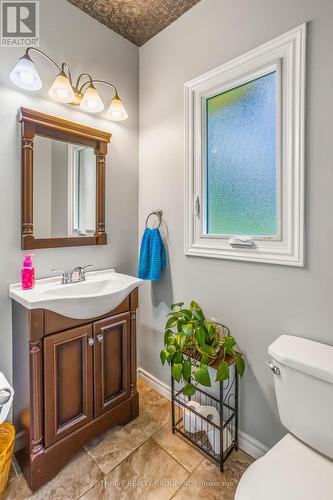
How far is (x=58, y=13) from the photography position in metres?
1.61

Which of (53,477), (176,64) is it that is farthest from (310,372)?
(176,64)

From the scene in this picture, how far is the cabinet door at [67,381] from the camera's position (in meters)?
1.31

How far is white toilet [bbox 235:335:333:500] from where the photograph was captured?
88 centimetres

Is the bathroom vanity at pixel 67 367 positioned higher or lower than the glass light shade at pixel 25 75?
lower

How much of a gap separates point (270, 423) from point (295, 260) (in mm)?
881

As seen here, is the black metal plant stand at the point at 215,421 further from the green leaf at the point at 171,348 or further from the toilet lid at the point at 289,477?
the toilet lid at the point at 289,477

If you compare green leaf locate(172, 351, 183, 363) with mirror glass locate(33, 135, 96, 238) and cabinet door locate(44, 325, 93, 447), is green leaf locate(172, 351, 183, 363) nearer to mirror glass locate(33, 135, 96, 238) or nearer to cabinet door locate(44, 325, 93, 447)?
cabinet door locate(44, 325, 93, 447)

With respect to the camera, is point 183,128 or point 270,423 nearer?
point 270,423

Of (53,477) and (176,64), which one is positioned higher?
(176,64)

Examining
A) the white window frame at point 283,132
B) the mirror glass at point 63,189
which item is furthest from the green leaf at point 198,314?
the mirror glass at point 63,189

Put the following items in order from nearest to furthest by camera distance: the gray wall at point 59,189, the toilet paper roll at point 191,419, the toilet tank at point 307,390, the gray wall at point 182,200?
the toilet tank at point 307,390 < the gray wall at point 182,200 < the toilet paper roll at point 191,419 < the gray wall at point 59,189

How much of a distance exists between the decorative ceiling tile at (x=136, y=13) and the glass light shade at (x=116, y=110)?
1.66 feet

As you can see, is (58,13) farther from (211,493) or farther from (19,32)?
(211,493)

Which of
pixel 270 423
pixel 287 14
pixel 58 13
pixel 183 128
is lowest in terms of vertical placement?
pixel 270 423
